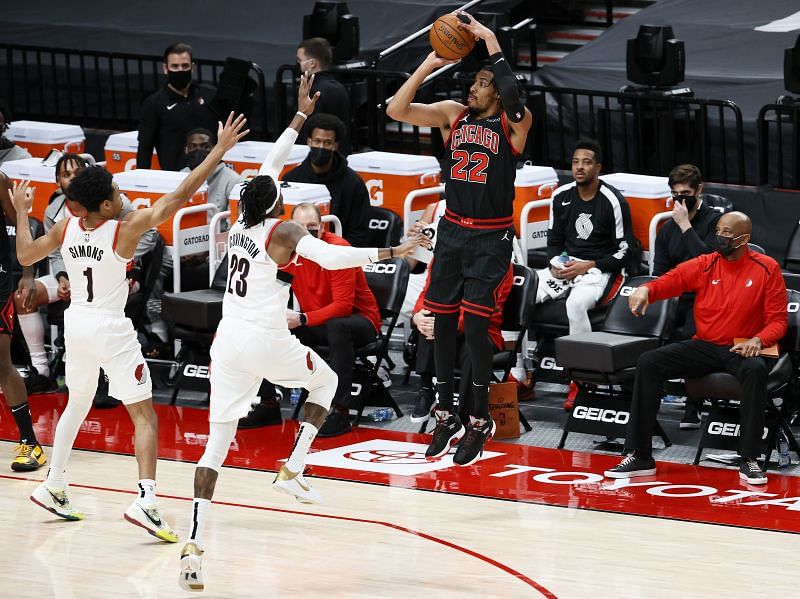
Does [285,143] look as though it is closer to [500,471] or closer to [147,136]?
[500,471]

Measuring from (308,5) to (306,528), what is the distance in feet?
30.4

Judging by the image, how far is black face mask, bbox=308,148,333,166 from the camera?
36.0 feet

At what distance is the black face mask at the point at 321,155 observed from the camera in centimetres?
1098

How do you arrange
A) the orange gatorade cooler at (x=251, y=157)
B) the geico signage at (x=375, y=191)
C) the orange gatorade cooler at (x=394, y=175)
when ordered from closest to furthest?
the orange gatorade cooler at (x=394, y=175)
the geico signage at (x=375, y=191)
the orange gatorade cooler at (x=251, y=157)

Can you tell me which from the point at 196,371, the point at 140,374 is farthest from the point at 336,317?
the point at 140,374

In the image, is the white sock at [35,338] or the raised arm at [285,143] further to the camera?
the white sock at [35,338]

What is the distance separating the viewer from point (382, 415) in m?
10.3

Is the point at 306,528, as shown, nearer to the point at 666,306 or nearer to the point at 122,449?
the point at 122,449

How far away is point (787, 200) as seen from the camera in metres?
11.5

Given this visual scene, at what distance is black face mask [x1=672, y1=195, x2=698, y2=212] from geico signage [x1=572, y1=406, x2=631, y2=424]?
141cm

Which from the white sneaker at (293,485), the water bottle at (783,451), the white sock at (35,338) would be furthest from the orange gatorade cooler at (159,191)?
the water bottle at (783,451)

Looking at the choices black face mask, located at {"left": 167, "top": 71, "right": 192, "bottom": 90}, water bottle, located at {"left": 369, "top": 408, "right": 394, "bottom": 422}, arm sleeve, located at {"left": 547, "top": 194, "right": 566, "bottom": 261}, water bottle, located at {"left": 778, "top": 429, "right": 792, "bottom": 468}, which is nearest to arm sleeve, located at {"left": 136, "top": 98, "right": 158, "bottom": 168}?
black face mask, located at {"left": 167, "top": 71, "right": 192, "bottom": 90}

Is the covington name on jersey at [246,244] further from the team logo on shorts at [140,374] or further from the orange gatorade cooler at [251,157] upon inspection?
the orange gatorade cooler at [251,157]

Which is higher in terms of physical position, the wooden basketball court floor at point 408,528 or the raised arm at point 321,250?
the raised arm at point 321,250
